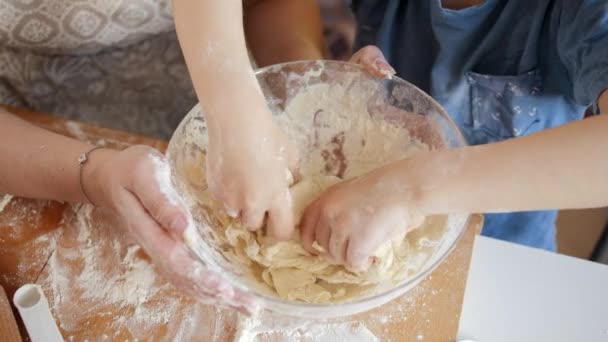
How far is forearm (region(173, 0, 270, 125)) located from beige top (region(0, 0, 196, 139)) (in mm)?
433

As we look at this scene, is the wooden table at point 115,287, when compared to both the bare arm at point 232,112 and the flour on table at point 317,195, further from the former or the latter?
the bare arm at point 232,112

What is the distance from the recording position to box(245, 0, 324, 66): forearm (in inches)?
39.9

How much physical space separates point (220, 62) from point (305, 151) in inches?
10.9

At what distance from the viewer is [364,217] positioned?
2.06ft

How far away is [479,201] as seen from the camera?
0.60 m

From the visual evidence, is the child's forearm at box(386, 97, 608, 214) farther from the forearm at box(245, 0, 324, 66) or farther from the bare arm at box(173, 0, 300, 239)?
the forearm at box(245, 0, 324, 66)

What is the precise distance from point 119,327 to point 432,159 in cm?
46

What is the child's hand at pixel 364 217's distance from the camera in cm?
62

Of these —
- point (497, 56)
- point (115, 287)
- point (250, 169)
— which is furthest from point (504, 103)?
point (115, 287)

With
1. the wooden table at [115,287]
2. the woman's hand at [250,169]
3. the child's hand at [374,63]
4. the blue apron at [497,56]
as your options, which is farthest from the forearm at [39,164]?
the blue apron at [497,56]

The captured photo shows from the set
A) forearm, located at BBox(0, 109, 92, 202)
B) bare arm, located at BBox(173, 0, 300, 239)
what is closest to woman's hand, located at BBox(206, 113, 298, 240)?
bare arm, located at BBox(173, 0, 300, 239)

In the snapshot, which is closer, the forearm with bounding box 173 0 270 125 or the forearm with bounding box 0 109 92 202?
the forearm with bounding box 173 0 270 125

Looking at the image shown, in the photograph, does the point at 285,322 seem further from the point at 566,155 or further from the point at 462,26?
the point at 462,26

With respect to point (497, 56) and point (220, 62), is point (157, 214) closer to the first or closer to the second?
point (220, 62)
